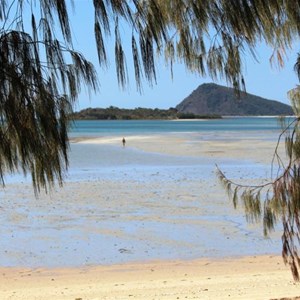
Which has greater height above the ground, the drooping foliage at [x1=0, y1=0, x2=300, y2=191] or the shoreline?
the drooping foliage at [x1=0, y1=0, x2=300, y2=191]

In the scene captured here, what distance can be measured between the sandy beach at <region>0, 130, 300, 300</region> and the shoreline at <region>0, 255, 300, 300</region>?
0.01m

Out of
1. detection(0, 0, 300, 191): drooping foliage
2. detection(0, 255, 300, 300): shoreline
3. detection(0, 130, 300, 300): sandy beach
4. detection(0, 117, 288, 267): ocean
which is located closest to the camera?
detection(0, 0, 300, 191): drooping foliage

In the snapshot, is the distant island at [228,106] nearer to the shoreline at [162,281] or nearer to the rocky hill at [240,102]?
the rocky hill at [240,102]

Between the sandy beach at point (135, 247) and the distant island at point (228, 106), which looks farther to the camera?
the sandy beach at point (135, 247)

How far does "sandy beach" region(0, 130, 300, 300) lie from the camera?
23.3ft

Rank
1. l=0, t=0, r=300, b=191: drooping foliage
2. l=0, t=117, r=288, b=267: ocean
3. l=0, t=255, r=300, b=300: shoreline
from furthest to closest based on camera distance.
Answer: l=0, t=117, r=288, b=267: ocean
l=0, t=255, r=300, b=300: shoreline
l=0, t=0, r=300, b=191: drooping foliage

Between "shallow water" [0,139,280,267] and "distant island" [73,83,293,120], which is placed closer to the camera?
"distant island" [73,83,293,120]

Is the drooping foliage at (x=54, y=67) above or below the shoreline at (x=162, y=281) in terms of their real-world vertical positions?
above

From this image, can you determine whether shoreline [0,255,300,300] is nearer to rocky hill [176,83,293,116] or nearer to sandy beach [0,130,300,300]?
sandy beach [0,130,300,300]

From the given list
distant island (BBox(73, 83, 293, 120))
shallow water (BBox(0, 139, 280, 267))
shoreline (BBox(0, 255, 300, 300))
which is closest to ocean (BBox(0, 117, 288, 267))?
shallow water (BBox(0, 139, 280, 267))

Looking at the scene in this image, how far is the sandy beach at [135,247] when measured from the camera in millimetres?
7090

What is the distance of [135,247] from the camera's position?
9.41 m

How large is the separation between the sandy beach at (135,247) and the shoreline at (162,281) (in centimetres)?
1

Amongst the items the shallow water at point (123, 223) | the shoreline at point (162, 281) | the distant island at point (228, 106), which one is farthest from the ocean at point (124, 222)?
the distant island at point (228, 106)
